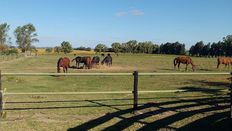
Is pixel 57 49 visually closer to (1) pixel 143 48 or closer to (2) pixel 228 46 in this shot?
(1) pixel 143 48

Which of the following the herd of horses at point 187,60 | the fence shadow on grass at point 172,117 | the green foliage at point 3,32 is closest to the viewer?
the fence shadow on grass at point 172,117

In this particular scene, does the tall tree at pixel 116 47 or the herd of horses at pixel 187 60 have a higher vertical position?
the tall tree at pixel 116 47

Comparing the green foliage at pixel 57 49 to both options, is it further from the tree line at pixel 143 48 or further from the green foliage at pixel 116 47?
the green foliage at pixel 116 47

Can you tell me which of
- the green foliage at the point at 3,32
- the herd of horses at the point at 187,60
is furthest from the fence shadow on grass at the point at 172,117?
the green foliage at the point at 3,32

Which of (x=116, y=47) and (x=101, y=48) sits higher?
(x=116, y=47)

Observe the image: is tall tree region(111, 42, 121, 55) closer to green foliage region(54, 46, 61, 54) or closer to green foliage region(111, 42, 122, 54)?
green foliage region(111, 42, 122, 54)

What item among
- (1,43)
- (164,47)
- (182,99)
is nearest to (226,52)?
(164,47)

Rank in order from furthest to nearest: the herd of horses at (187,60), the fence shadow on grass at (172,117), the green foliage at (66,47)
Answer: the green foliage at (66,47)
the herd of horses at (187,60)
the fence shadow on grass at (172,117)

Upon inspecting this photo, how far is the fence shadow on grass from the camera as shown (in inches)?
354

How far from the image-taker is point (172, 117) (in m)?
9.84

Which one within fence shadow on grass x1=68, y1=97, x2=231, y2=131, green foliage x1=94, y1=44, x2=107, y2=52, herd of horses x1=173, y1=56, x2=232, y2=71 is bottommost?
fence shadow on grass x1=68, y1=97, x2=231, y2=131

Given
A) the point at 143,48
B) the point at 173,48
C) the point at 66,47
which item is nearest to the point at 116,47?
the point at 143,48

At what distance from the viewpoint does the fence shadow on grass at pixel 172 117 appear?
9000 millimetres

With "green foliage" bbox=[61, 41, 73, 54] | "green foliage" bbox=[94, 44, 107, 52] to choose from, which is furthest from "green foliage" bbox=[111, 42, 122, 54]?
"green foliage" bbox=[61, 41, 73, 54]
